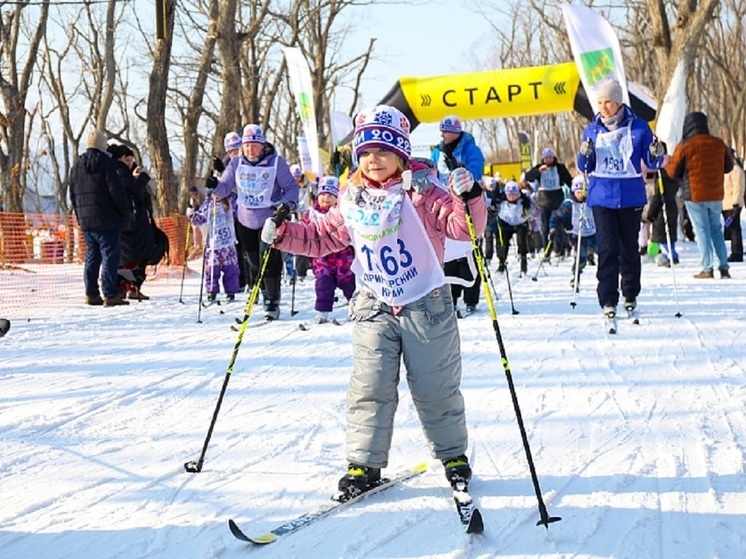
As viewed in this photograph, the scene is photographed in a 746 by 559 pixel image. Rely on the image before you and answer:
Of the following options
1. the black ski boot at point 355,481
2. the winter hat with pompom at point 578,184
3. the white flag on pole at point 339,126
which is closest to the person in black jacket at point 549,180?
the winter hat with pompom at point 578,184

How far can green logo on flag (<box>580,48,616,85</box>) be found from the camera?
1226 centimetres

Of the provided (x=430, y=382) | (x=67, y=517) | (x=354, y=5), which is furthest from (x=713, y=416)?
(x=354, y=5)

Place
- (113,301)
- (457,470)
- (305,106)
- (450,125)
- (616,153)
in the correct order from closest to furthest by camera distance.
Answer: (457,470) < (616,153) < (450,125) < (113,301) < (305,106)

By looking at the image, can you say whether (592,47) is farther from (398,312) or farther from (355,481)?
(355,481)

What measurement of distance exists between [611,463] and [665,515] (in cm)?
63

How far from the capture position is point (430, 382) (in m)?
3.46

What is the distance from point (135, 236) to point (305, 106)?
557 cm

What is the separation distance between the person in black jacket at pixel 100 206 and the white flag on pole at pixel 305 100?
5.70 metres

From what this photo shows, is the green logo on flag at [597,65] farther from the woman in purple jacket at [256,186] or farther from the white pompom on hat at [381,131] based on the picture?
the white pompom on hat at [381,131]

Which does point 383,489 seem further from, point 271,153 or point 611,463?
point 271,153

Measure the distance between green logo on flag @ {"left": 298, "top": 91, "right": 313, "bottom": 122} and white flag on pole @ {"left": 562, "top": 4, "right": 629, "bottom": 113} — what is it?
16.2 feet

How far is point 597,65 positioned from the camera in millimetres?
12375

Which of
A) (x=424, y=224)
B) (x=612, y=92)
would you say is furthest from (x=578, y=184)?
(x=424, y=224)

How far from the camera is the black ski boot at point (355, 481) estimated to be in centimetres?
343
